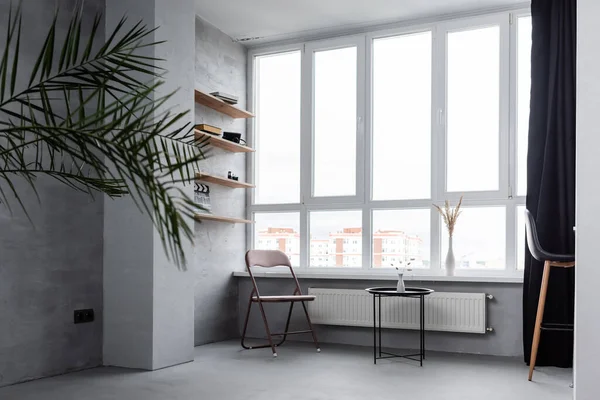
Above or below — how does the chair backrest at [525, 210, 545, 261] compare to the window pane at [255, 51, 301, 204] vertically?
below

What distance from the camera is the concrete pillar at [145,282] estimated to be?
4395 millimetres

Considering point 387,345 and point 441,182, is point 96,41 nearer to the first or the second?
point 441,182

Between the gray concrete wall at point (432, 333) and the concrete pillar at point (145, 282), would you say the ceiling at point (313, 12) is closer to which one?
the concrete pillar at point (145, 282)

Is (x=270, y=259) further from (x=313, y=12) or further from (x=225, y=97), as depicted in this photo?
(x=313, y=12)

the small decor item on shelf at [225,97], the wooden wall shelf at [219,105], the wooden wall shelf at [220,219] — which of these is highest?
the small decor item on shelf at [225,97]

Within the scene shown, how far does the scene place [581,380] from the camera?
108 inches

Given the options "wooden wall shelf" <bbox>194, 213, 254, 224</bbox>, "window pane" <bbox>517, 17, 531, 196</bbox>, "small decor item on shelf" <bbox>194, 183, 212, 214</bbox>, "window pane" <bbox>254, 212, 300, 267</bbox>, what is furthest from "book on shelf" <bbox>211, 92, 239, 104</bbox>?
"window pane" <bbox>517, 17, 531, 196</bbox>

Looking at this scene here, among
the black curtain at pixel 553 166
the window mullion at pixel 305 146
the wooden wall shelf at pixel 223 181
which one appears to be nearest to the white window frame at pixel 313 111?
the window mullion at pixel 305 146

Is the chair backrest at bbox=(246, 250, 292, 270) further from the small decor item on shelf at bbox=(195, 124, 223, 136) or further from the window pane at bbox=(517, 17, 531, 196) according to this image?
the window pane at bbox=(517, 17, 531, 196)

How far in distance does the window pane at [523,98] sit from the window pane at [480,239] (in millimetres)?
319

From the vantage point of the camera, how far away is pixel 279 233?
6.25 meters

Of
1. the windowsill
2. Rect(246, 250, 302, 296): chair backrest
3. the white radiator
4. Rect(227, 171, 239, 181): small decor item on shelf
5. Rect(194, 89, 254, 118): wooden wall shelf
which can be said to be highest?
Rect(194, 89, 254, 118): wooden wall shelf

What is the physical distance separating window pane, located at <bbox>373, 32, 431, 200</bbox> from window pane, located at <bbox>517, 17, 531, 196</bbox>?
771 mm

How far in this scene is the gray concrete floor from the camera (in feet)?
12.0
